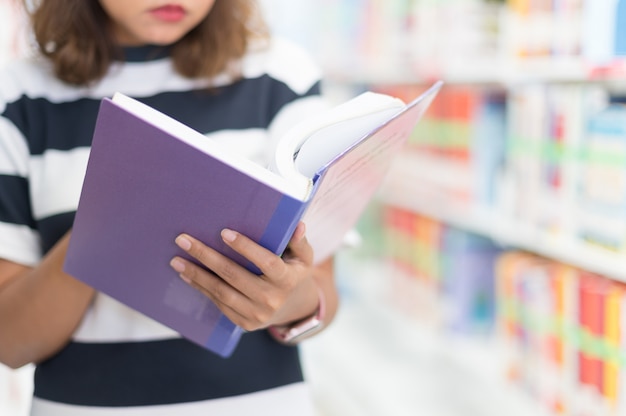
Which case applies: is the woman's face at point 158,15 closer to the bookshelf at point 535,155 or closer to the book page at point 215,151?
the book page at point 215,151

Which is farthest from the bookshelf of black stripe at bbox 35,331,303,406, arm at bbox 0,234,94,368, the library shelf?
arm at bbox 0,234,94,368

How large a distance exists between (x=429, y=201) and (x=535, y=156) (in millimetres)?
652

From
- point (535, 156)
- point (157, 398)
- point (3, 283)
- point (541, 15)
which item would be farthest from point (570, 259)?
point (3, 283)

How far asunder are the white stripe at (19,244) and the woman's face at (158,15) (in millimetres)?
Answer: 299

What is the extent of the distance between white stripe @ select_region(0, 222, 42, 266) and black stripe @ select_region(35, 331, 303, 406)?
133 millimetres

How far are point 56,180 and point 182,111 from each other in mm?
190

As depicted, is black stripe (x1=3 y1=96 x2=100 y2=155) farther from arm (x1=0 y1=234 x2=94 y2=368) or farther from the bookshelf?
the bookshelf

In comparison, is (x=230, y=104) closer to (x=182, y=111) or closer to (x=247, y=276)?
(x=182, y=111)

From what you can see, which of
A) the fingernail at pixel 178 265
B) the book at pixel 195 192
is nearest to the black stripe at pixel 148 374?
the book at pixel 195 192

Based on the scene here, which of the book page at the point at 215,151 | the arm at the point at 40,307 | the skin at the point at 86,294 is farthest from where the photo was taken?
the arm at the point at 40,307

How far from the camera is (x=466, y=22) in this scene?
202 centimetres

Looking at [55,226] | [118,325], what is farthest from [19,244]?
[118,325]

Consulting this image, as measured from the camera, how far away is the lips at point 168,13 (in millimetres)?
956

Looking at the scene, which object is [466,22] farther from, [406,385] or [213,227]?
[213,227]
